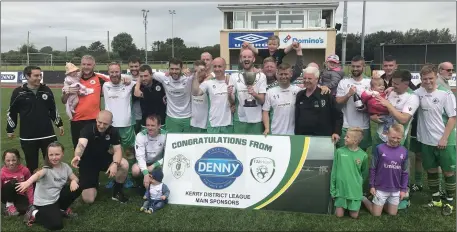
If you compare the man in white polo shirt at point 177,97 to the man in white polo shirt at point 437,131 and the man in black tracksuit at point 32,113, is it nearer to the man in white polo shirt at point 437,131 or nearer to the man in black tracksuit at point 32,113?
the man in black tracksuit at point 32,113

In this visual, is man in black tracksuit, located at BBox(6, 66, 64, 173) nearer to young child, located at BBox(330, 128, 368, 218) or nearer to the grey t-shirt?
the grey t-shirt

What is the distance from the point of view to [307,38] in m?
36.5

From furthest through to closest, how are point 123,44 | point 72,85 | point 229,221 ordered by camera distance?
1. point 123,44
2. point 72,85
3. point 229,221

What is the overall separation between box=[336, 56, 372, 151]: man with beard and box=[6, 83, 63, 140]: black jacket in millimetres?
4507

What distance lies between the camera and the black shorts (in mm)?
5320

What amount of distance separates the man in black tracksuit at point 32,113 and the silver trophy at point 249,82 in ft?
10.4

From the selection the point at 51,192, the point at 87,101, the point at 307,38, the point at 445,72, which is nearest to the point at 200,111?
the point at 87,101

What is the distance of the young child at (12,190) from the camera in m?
4.83

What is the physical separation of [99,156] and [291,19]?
1400 inches

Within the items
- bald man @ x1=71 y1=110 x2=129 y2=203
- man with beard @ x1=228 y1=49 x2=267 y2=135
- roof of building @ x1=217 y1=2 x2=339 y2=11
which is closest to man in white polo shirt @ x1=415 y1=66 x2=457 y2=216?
man with beard @ x1=228 y1=49 x2=267 y2=135

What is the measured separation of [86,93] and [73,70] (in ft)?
1.36

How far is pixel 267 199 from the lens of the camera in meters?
4.82

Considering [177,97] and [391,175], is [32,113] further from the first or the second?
[391,175]

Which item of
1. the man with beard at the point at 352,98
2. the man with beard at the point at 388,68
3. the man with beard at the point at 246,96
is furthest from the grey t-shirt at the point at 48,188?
the man with beard at the point at 388,68
